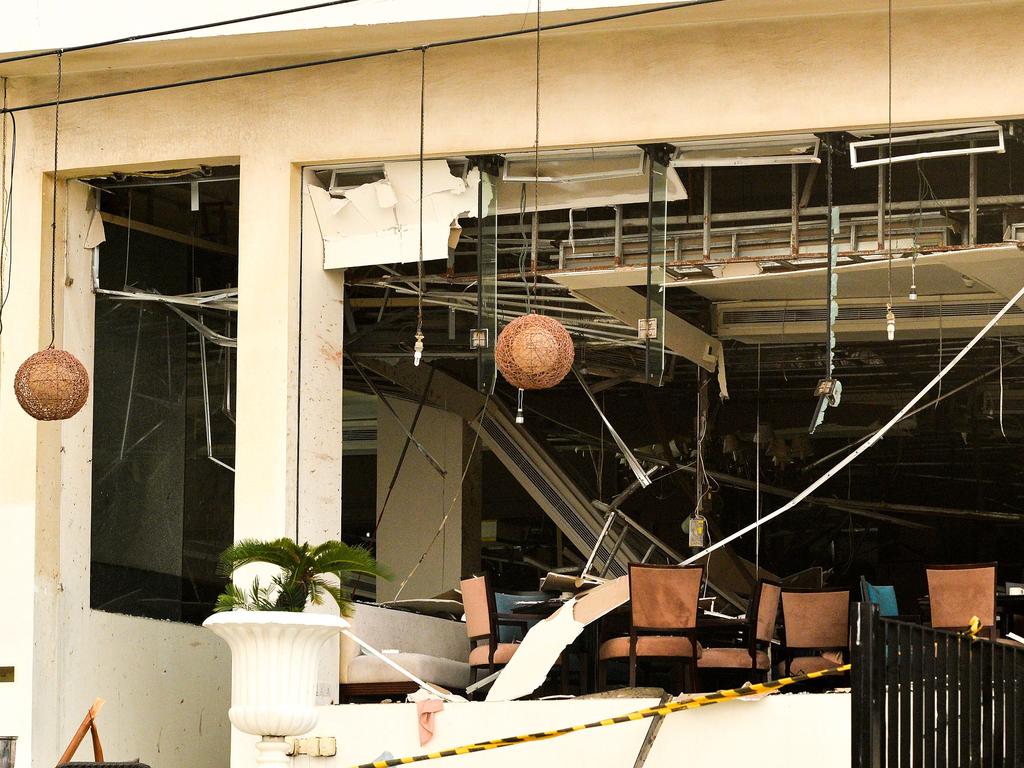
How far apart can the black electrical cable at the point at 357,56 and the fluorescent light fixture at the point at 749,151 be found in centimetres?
89

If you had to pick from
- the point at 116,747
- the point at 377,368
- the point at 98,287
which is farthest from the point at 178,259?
the point at 116,747

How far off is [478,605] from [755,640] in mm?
1868

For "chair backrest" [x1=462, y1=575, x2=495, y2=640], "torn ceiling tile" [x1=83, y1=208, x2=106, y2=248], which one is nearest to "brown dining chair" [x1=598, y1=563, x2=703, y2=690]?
"chair backrest" [x1=462, y1=575, x2=495, y2=640]

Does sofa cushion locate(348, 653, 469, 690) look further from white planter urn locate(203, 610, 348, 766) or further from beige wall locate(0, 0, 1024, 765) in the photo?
white planter urn locate(203, 610, 348, 766)

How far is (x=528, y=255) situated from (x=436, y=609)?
2.89 m

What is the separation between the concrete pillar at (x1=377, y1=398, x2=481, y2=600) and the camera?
15.0 m

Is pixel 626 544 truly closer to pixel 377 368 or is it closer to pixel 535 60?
pixel 377 368

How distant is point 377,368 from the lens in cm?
1451

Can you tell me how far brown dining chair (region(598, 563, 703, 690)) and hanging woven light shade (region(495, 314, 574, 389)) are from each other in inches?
63.8

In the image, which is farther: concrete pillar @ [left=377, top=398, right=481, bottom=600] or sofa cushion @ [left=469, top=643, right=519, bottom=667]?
concrete pillar @ [left=377, top=398, right=481, bottom=600]

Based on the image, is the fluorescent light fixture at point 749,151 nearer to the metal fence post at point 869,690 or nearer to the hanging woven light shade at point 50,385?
the hanging woven light shade at point 50,385

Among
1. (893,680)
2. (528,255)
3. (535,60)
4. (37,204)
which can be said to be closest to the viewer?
(893,680)

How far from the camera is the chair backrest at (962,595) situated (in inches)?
370

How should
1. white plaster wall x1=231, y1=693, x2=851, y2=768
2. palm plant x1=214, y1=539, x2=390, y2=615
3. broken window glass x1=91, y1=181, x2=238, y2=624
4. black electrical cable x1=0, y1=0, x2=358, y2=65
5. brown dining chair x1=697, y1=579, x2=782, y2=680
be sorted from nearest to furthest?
palm plant x1=214, y1=539, x2=390, y2=615 < white plaster wall x1=231, y1=693, x2=851, y2=768 < black electrical cable x1=0, y1=0, x2=358, y2=65 < brown dining chair x1=697, y1=579, x2=782, y2=680 < broken window glass x1=91, y1=181, x2=238, y2=624
